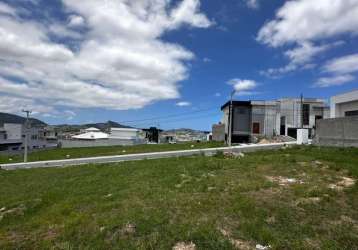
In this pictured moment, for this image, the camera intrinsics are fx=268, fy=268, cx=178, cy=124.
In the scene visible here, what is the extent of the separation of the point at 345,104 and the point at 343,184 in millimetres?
24836

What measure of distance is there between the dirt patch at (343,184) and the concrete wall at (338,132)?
11189 millimetres

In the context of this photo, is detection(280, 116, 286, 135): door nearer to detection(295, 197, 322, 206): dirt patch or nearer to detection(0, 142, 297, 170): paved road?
detection(0, 142, 297, 170): paved road

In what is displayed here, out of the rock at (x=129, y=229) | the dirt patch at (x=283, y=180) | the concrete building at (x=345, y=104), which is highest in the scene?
the concrete building at (x=345, y=104)

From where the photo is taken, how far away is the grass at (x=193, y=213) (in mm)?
5555

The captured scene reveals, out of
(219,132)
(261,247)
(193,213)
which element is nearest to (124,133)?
(219,132)

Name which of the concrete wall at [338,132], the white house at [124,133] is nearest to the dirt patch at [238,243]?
the concrete wall at [338,132]

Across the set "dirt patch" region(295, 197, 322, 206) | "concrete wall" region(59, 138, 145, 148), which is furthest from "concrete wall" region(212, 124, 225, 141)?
"dirt patch" region(295, 197, 322, 206)

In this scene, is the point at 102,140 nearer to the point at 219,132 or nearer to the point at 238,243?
the point at 219,132

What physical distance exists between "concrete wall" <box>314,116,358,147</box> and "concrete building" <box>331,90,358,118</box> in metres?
8.36

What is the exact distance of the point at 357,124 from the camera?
18.6 metres

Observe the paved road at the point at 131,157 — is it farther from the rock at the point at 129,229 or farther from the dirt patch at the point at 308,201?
the rock at the point at 129,229

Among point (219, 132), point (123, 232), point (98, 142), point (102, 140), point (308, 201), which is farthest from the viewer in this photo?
point (102, 140)

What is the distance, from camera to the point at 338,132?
66.7ft

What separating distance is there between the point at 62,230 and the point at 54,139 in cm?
7537
